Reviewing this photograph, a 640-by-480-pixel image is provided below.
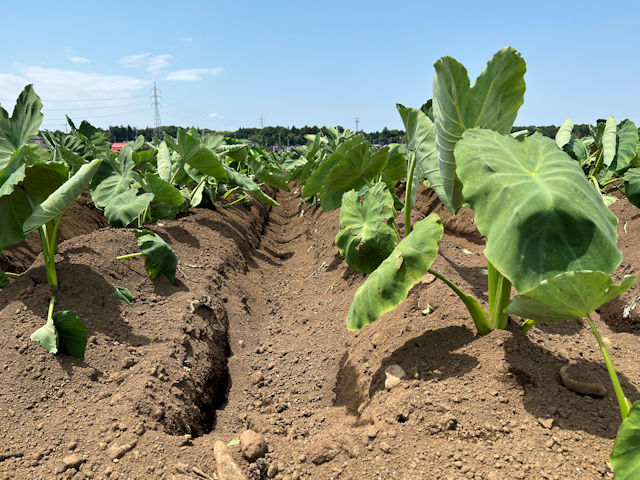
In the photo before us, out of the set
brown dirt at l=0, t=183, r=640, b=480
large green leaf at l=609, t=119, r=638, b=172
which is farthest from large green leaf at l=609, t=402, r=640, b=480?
large green leaf at l=609, t=119, r=638, b=172

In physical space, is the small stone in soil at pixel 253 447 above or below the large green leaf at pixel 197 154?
below

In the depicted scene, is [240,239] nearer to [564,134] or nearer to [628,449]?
[564,134]

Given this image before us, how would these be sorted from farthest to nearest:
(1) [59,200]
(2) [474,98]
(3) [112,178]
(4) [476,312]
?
(3) [112,178]
(1) [59,200]
(4) [476,312]
(2) [474,98]

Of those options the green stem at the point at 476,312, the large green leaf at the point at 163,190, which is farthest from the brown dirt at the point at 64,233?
the green stem at the point at 476,312

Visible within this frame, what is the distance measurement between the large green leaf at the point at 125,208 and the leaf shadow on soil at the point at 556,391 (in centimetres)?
282

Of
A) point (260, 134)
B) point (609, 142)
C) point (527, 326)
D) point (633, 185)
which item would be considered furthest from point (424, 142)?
point (260, 134)

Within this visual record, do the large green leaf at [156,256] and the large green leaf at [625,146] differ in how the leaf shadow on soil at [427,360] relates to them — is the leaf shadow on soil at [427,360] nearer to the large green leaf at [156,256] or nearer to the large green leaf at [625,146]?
the large green leaf at [156,256]

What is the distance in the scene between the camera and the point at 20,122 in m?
3.10

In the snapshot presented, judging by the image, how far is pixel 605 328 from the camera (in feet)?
10.4

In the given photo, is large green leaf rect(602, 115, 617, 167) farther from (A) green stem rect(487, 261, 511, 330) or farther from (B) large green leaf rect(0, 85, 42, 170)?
(B) large green leaf rect(0, 85, 42, 170)

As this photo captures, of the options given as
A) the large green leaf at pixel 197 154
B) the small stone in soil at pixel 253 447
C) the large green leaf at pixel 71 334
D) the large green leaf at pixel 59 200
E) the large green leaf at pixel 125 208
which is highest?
the large green leaf at pixel 197 154

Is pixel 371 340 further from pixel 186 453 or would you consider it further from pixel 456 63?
pixel 456 63

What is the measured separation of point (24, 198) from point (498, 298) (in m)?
2.78

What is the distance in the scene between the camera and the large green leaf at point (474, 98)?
1.97 metres
